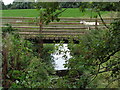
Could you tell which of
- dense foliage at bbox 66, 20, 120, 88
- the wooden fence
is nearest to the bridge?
the wooden fence

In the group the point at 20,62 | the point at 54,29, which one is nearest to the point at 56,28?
the point at 54,29

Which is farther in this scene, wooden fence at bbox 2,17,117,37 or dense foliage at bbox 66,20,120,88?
wooden fence at bbox 2,17,117,37

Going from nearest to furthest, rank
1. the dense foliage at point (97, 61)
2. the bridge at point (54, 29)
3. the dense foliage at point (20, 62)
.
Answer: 1. the dense foliage at point (97, 61)
2. the dense foliage at point (20, 62)
3. the bridge at point (54, 29)

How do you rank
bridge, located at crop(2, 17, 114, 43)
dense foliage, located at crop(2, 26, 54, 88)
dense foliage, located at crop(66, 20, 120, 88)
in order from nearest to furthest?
dense foliage, located at crop(66, 20, 120, 88) → dense foliage, located at crop(2, 26, 54, 88) → bridge, located at crop(2, 17, 114, 43)

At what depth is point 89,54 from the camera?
811mm

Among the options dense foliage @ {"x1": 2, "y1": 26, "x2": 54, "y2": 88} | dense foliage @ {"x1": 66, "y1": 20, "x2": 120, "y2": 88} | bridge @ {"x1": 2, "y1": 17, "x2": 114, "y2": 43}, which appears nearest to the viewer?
dense foliage @ {"x1": 66, "y1": 20, "x2": 120, "y2": 88}

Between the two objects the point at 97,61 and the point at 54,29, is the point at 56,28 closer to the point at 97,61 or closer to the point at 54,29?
the point at 54,29

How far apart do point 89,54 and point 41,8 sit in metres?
0.30

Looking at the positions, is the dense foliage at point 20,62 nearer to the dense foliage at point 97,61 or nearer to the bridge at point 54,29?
the bridge at point 54,29

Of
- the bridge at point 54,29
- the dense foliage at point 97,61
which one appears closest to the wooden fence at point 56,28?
the bridge at point 54,29

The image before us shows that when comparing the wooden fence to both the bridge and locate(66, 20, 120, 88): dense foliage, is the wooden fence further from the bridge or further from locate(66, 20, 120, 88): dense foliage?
locate(66, 20, 120, 88): dense foliage

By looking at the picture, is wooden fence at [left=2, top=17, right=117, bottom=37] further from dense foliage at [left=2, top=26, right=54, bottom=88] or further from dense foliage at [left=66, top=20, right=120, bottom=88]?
dense foliage at [left=66, top=20, right=120, bottom=88]

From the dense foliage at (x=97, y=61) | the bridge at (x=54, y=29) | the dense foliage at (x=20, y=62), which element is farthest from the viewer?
the bridge at (x=54, y=29)

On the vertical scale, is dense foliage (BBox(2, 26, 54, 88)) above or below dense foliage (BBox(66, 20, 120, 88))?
below
